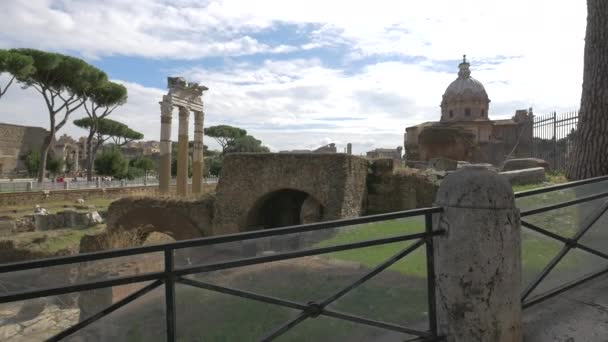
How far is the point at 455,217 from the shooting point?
7.14 feet

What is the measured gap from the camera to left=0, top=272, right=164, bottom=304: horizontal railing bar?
4.96 feet

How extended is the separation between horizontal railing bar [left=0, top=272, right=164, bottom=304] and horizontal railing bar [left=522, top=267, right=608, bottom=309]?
217cm

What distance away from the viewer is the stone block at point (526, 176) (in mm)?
9852

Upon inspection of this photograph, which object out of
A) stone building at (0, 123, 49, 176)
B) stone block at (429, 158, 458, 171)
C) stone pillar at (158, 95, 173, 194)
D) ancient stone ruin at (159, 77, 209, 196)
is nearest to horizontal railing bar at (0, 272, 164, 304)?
ancient stone ruin at (159, 77, 209, 196)

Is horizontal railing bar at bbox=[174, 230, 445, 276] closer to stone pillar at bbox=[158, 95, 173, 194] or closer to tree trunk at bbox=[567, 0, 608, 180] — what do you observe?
tree trunk at bbox=[567, 0, 608, 180]

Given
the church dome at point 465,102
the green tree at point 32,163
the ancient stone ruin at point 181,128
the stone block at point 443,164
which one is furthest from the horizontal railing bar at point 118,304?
the green tree at point 32,163

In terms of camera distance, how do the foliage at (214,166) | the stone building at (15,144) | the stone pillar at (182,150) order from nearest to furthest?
the stone pillar at (182,150) → the stone building at (15,144) → the foliage at (214,166)

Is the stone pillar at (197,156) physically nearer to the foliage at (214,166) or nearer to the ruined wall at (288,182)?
the ruined wall at (288,182)

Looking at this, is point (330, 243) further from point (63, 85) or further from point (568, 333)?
point (63, 85)

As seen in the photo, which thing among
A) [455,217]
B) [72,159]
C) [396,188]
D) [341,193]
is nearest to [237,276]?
[455,217]

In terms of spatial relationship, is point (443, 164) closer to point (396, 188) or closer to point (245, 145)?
point (396, 188)

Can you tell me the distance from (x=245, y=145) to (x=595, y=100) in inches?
2008

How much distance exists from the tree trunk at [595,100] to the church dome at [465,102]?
3418 cm

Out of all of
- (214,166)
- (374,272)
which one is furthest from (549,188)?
(214,166)
